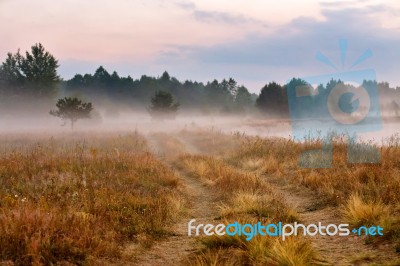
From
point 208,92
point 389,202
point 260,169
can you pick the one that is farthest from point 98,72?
point 389,202

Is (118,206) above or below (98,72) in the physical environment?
below

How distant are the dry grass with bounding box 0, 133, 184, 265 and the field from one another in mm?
20

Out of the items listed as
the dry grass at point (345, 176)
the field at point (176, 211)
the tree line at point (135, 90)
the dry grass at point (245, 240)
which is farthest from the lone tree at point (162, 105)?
Answer: the dry grass at point (245, 240)

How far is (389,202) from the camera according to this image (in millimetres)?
6949

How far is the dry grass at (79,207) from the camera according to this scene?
471 centimetres

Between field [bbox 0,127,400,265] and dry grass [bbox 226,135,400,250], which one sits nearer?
field [bbox 0,127,400,265]

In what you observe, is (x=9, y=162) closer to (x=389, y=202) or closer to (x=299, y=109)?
(x=389, y=202)

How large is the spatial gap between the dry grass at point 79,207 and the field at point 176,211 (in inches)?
0.8

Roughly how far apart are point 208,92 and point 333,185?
81.2m

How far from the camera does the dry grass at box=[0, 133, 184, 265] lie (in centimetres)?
471

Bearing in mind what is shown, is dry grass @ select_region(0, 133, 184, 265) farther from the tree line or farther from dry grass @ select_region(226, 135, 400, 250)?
the tree line

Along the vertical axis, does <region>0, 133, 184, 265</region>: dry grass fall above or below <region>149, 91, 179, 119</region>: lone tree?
below

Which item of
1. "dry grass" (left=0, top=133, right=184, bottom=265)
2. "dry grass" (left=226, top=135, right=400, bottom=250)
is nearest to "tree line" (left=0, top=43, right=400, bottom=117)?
"dry grass" (left=226, top=135, right=400, bottom=250)

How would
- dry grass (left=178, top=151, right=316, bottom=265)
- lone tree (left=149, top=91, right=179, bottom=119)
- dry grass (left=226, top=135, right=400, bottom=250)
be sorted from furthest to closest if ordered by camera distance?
lone tree (left=149, top=91, right=179, bottom=119)
dry grass (left=226, top=135, right=400, bottom=250)
dry grass (left=178, top=151, right=316, bottom=265)
